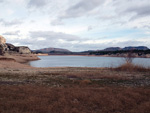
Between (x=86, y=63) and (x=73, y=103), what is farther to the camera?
(x=86, y=63)

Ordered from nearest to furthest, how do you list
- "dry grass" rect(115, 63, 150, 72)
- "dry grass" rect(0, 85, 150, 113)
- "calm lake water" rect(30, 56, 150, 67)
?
1. "dry grass" rect(0, 85, 150, 113)
2. "dry grass" rect(115, 63, 150, 72)
3. "calm lake water" rect(30, 56, 150, 67)

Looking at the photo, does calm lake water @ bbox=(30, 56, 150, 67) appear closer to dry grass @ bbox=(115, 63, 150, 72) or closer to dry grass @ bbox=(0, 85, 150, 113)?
dry grass @ bbox=(115, 63, 150, 72)

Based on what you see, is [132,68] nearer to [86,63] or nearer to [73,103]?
[73,103]

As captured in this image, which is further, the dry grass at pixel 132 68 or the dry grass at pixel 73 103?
the dry grass at pixel 132 68

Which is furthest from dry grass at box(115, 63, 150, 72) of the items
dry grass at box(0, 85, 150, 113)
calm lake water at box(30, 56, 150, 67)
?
dry grass at box(0, 85, 150, 113)

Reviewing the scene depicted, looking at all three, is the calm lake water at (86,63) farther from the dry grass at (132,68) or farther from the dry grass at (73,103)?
the dry grass at (73,103)

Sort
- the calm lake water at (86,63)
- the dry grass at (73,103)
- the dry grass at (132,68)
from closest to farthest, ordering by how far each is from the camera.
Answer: the dry grass at (73,103) < the dry grass at (132,68) < the calm lake water at (86,63)

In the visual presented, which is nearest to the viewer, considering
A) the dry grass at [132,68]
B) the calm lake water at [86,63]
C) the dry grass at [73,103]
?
the dry grass at [73,103]

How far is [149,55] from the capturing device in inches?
4572

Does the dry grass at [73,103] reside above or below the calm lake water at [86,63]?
above

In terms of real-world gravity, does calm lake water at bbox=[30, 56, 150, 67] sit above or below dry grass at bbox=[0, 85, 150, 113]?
below

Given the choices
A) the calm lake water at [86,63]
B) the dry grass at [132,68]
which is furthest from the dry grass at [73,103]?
the calm lake water at [86,63]

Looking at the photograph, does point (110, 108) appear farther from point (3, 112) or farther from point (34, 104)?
point (3, 112)

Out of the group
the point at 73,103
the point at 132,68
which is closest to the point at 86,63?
the point at 132,68
